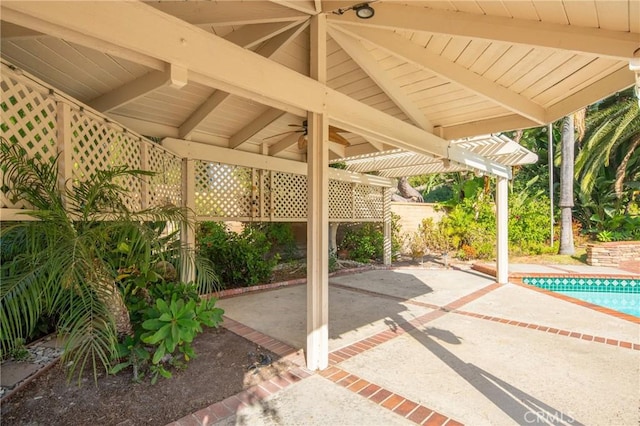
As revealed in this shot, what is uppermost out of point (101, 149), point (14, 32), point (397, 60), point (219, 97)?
point (397, 60)

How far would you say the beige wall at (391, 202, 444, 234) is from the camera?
1280 centimetres

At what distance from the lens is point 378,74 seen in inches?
173

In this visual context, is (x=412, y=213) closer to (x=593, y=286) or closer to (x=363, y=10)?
(x=593, y=286)

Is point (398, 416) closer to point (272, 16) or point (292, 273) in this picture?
point (272, 16)

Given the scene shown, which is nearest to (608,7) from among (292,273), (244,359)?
(244,359)

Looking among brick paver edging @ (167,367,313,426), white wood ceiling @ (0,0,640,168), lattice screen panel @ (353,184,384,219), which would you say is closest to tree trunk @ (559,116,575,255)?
lattice screen panel @ (353,184,384,219)

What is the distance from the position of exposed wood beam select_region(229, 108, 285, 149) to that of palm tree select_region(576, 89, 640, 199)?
1316cm

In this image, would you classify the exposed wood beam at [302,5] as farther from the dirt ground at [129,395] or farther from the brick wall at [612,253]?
the brick wall at [612,253]

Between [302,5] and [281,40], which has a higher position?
[302,5]

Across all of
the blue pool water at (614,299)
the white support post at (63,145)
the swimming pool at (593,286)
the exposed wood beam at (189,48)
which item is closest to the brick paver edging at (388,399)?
the exposed wood beam at (189,48)

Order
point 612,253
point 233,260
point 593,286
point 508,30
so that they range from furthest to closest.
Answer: point 612,253, point 593,286, point 233,260, point 508,30

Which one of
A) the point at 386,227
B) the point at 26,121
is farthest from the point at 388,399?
the point at 386,227

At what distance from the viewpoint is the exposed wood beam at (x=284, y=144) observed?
22.5 feet

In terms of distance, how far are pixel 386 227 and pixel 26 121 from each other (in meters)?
9.94
